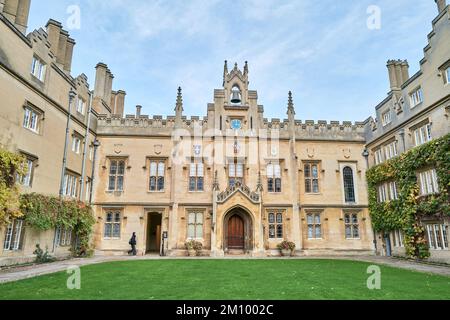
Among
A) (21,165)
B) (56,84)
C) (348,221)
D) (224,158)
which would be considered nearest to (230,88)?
(224,158)

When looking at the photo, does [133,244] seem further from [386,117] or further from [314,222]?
[386,117]

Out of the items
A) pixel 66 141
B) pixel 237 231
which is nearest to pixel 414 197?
pixel 237 231

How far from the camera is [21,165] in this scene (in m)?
14.5

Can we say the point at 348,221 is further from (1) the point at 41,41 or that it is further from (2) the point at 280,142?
(1) the point at 41,41

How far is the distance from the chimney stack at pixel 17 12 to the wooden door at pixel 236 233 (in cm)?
1825

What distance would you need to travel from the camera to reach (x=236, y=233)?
23391mm

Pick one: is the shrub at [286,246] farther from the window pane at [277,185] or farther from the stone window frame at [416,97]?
the stone window frame at [416,97]

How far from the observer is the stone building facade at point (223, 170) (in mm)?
21859

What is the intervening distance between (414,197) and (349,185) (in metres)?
6.39

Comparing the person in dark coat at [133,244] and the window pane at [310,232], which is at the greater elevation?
the window pane at [310,232]

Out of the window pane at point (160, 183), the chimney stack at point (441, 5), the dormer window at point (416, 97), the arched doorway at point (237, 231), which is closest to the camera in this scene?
the chimney stack at point (441, 5)

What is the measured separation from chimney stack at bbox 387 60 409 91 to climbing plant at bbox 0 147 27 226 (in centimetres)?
2490

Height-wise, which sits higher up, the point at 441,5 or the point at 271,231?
the point at 441,5

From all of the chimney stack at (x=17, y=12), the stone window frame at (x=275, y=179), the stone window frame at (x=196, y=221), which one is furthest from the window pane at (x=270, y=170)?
the chimney stack at (x=17, y=12)
